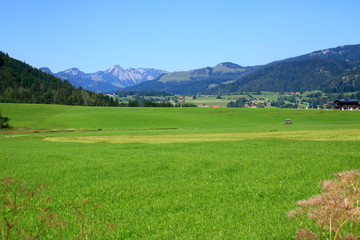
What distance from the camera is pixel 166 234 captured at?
33.9 ft

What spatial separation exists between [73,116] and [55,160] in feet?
335

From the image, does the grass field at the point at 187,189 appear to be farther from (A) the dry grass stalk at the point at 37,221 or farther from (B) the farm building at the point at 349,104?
(B) the farm building at the point at 349,104

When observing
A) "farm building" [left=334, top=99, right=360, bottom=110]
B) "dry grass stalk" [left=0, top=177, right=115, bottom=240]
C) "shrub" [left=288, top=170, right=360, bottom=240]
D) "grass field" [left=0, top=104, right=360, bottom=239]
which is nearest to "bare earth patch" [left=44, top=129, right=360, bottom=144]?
"grass field" [left=0, top=104, right=360, bottom=239]

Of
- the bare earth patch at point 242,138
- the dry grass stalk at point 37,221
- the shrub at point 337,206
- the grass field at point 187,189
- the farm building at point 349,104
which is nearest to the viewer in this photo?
the dry grass stalk at point 37,221

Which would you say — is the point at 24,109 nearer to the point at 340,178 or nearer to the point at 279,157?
the point at 279,157

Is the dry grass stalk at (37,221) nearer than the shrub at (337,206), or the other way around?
the dry grass stalk at (37,221)

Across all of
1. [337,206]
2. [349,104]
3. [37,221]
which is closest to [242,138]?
[37,221]

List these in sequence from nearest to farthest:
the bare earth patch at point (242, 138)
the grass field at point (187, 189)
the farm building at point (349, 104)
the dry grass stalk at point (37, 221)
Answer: the dry grass stalk at point (37, 221) < the grass field at point (187, 189) < the bare earth patch at point (242, 138) < the farm building at point (349, 104)

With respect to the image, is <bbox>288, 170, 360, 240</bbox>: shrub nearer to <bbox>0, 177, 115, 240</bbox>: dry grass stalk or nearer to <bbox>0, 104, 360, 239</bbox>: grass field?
<bbox>0, 177, 115, 240</bbox>: dry grass stalk

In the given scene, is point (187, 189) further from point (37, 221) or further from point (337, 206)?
point (337, 206)

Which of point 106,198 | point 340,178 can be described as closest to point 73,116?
point 106,198

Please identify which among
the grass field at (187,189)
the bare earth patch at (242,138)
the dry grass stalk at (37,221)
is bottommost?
the bare earth patch at (242,138)

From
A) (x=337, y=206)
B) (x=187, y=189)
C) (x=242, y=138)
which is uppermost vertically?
(x=337, y=206)

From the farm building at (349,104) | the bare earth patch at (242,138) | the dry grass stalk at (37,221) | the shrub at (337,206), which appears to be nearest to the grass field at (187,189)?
the dry grass stalk at (37,221)
